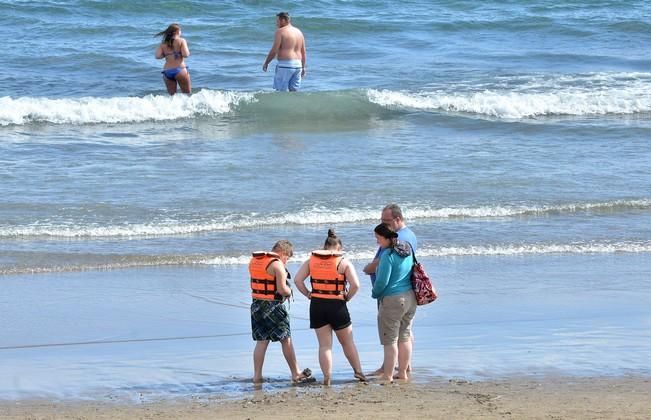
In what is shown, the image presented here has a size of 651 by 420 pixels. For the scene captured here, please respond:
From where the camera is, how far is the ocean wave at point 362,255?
34.4ft

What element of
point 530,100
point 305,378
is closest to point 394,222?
point 305,378

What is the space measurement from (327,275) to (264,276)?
415 millimetres

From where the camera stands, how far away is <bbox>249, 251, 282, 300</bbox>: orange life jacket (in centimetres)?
751

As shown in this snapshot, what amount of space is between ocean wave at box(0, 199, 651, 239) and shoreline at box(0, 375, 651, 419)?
485cm

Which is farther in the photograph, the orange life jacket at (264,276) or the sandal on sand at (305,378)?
the orange life jacket at (264,276)

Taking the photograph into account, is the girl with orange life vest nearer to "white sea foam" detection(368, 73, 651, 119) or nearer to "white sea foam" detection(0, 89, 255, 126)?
"white sea foam" detection(0, 89, 255, 126)

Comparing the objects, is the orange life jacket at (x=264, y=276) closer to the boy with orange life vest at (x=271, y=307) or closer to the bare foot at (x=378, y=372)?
the boy with orange life vest at (x=271, y=307)

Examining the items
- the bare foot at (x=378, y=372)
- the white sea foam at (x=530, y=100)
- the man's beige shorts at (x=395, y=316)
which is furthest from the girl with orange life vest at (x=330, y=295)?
the white sea foam at (x=530, y=100)

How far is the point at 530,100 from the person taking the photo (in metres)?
19.5

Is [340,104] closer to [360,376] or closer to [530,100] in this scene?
[530,100]

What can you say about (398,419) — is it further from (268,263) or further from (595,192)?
(595,192)

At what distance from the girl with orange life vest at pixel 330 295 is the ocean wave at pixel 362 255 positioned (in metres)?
3.21

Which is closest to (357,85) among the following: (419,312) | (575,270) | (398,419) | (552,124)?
(552,124)

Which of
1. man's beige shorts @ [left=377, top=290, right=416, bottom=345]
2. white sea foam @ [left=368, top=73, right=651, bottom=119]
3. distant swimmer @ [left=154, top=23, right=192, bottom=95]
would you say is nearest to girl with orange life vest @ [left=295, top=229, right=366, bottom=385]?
man's beige shorts @ [left=377, top=290, right=416, bottom=345]
